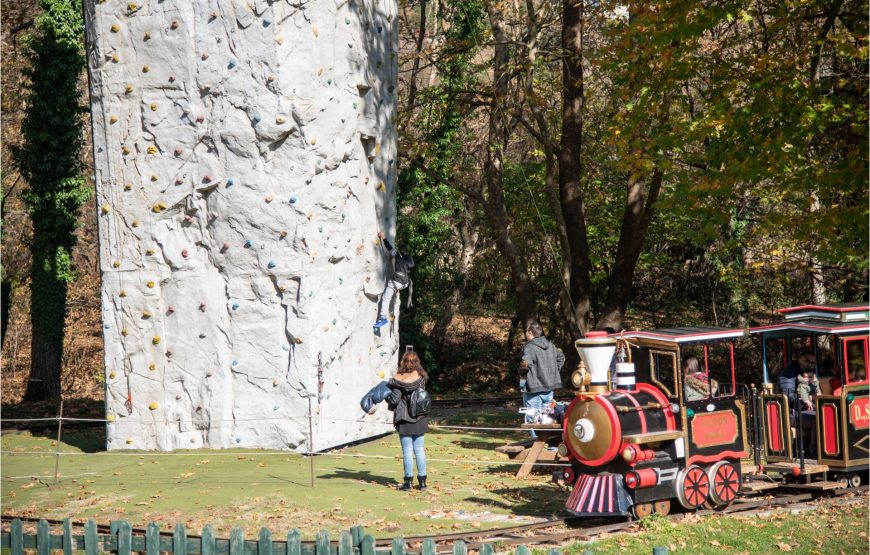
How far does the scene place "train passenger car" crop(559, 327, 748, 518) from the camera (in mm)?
11406

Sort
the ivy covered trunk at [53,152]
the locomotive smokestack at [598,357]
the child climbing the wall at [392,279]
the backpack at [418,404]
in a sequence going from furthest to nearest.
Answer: the ivy covered trunk at [53,152]
the child climbing the wall at [392,279]
the backpack at [418,404]
the locomotive smokestack at [598,357]

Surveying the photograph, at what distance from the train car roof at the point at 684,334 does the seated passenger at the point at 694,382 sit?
0.37m

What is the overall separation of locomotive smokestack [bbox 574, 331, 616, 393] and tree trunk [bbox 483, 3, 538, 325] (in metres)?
12.2

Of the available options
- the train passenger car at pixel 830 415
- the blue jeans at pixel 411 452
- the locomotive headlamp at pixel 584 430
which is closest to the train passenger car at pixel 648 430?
the locomotive headlamp at pixel 584 430

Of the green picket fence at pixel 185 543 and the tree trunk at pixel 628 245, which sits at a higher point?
the tree trunk at pixel 628 245

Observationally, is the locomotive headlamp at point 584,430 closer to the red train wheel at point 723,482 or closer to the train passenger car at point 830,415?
the red train wheel at point 723,482

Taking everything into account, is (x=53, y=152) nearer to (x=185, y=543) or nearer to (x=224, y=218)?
(x=224, y=218)

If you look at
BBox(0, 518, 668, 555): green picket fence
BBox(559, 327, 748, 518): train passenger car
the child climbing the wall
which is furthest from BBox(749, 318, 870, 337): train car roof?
the child climbing the wall

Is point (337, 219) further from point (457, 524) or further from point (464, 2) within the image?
point (464, 2)

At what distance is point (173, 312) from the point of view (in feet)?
56.6

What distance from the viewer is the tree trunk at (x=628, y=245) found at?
2331 centimetres

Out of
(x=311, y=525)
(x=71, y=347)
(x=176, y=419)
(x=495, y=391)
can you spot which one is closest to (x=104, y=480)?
(x=176, y=419)

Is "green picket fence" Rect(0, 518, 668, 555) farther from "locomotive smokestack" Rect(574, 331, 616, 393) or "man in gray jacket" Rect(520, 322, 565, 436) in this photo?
"man in gray jacket" Rect(520, 322, 565, 436)

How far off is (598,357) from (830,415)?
348cm
